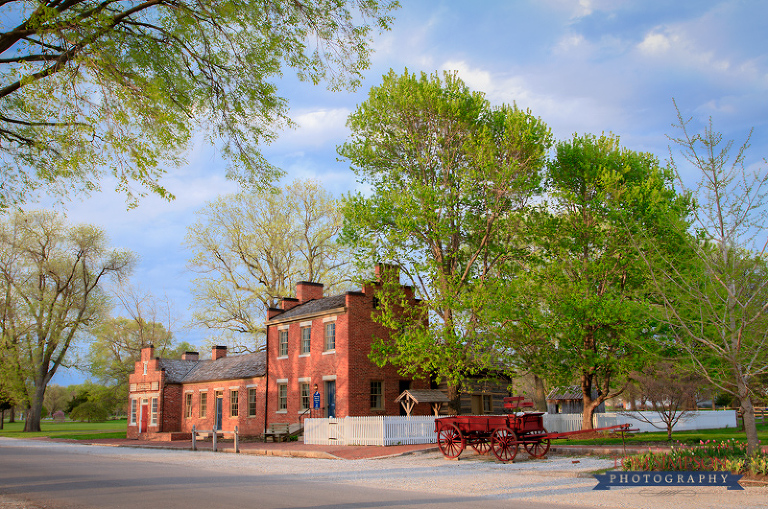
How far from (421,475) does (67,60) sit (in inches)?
452

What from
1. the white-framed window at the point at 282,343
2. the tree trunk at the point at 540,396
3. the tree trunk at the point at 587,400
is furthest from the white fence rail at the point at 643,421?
the white-framed window at the point at 282,343

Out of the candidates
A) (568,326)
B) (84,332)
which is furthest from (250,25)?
(84,332)

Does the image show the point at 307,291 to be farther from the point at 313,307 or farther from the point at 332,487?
the point at 332,487

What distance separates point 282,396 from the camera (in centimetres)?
3278

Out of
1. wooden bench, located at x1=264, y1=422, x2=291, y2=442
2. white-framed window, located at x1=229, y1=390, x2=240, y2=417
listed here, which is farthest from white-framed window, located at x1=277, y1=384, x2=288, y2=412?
white-framed window, located at x1=229, y1=390, x2=240, y2=417

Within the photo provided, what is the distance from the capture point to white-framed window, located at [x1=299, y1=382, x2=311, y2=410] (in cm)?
3089

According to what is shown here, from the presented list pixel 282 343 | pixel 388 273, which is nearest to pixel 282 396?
pixel 282 343

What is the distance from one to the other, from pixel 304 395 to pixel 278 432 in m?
2.26

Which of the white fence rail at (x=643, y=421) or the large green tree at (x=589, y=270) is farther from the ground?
the large green tree at (x=589, y=270)

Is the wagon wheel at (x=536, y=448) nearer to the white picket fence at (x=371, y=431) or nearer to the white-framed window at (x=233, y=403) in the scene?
the white picket fence at (x=371, y=431)

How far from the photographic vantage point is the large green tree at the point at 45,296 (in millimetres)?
49781

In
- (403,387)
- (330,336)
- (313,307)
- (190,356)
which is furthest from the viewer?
(190,356)

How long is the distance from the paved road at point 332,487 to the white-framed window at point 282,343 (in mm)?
14399

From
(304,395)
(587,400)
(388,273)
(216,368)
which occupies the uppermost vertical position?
(388,273)
